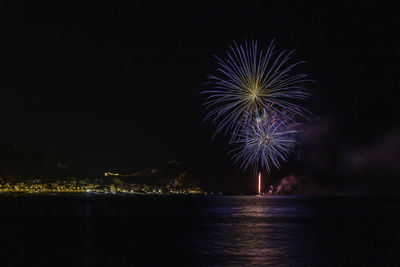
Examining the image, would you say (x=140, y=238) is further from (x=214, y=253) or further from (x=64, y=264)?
(x=64, y=264)

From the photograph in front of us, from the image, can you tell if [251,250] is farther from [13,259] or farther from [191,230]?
[191,230]

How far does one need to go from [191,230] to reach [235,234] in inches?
300

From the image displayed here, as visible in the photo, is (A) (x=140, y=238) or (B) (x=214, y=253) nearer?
(B) (x=214, y=253)

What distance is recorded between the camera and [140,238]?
1823 inches

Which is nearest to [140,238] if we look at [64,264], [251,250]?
[251,250]

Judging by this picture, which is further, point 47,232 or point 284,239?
point 47,232

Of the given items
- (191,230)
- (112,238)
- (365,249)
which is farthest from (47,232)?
(365,249)

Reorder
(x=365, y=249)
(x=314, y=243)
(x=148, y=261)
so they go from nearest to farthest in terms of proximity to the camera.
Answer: (x=148, y=261), (x=365, y=249), (x=314, y=243)

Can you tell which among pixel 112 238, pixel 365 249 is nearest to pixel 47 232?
pixel 112 238

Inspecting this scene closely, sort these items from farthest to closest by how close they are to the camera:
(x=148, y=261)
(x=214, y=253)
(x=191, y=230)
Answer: (x=191, y=230)
(x=214, y=253)
(x=148, y=261)

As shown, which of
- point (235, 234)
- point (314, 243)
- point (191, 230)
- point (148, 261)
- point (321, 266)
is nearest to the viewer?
point (321, 266)

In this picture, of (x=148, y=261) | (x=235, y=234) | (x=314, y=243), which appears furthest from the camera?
(x=235, y=234)

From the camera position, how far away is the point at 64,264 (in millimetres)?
31391

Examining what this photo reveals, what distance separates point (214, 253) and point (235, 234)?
47.8 feet
